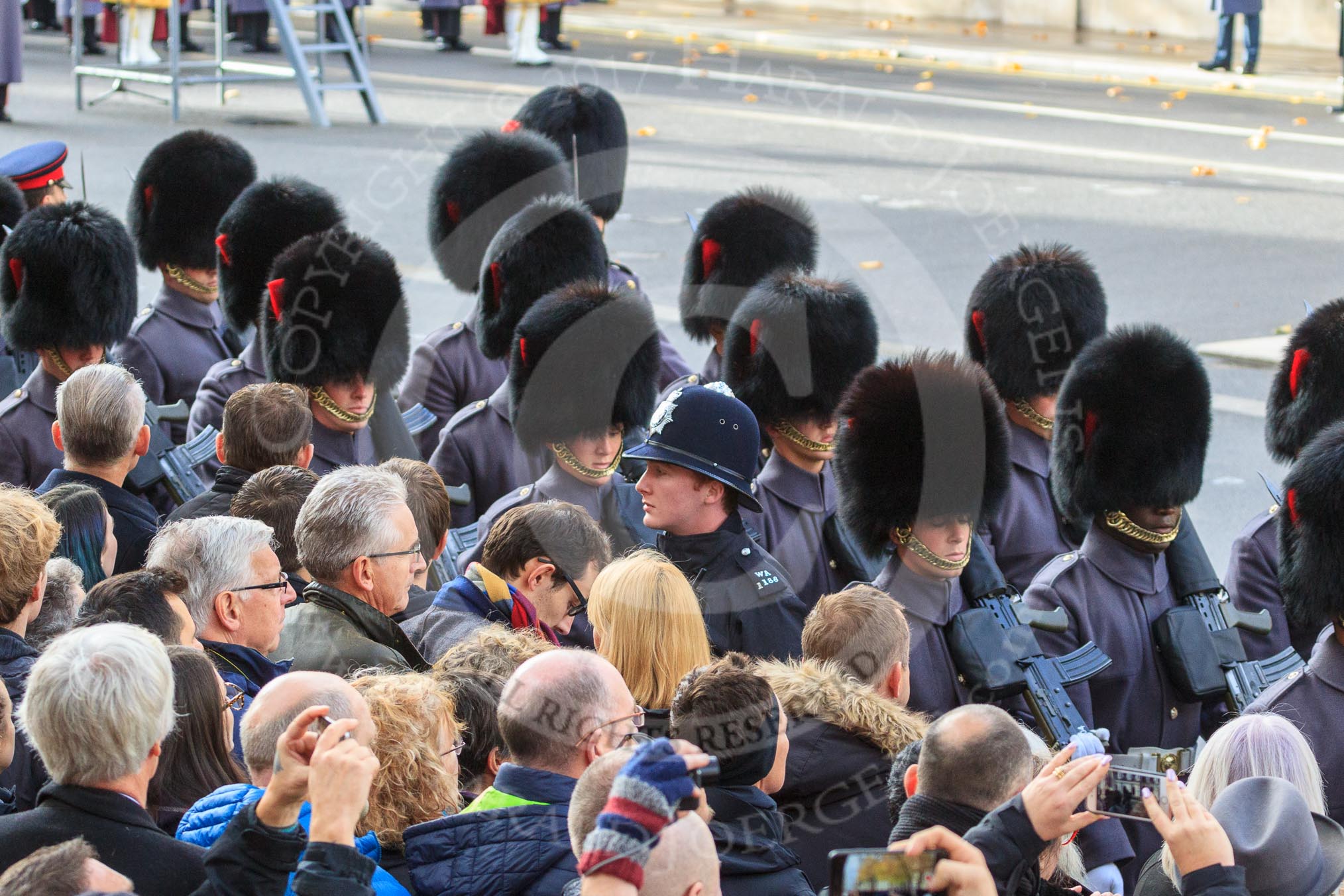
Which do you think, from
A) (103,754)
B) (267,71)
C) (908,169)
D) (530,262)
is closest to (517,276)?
(530,262)

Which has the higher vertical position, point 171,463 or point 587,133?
point 587,133

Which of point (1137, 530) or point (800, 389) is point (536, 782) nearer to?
point (1137, 530)

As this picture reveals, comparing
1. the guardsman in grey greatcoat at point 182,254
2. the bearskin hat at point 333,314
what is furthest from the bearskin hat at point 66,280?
the bearskin hat at point 333,314

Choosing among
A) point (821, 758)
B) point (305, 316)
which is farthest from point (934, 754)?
point (305, 316)

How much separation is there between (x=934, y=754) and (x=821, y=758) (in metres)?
0.38

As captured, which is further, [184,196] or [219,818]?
[184,196]

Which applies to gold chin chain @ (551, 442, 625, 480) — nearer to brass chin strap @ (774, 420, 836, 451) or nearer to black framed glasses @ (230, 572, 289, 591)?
brass chin strap @ (774, 420, 836, 451)

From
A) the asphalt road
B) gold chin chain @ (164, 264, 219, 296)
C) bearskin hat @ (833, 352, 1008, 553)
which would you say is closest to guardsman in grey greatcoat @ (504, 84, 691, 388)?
the asphalt road

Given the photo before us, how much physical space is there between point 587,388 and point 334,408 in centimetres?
73

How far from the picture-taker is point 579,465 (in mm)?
4566

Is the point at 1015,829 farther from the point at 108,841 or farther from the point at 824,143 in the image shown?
the point at 824,143

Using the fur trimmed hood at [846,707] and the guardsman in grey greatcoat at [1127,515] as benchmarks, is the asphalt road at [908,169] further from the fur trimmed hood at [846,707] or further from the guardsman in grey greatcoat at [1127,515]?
the fur trimmed hood at [846,707]

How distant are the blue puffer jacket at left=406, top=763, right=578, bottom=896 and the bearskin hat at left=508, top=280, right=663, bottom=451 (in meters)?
2.13

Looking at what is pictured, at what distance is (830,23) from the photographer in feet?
64.5
